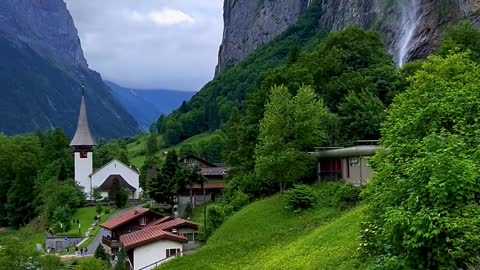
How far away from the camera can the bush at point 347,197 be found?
32.2 metres

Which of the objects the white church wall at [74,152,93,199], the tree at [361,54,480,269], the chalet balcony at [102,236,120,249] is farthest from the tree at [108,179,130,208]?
the tree at [361,54,480,269]

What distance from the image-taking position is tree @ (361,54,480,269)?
12.0m

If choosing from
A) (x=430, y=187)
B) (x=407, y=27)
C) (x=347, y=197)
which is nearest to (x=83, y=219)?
(x=347, y=197)

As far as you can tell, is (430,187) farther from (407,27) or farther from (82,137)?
(82,137)

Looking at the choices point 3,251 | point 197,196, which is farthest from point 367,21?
point 3,251

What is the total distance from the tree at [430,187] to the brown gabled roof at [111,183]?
74.1 metres

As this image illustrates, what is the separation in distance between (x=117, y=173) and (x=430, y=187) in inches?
3321

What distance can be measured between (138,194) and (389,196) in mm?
85013

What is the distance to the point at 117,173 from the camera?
94.1 m

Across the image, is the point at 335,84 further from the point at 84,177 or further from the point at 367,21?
the point at 367,21

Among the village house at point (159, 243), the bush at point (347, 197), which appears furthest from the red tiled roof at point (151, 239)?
the bush at point (347, 197)

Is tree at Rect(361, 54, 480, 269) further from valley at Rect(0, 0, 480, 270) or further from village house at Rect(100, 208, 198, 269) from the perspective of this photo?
village house at Rect(100, 208, 198, 269)

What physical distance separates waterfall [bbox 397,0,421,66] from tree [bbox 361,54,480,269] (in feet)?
225

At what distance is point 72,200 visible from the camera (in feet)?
255
